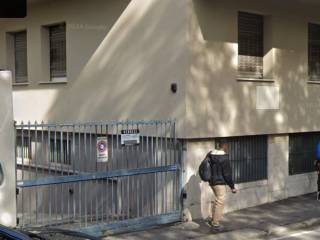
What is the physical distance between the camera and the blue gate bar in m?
8.20

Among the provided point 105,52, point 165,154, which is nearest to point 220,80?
point 165,154

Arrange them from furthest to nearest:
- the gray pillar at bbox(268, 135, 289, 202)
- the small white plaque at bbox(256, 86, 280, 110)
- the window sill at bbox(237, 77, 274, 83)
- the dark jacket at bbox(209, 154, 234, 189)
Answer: the gray pillar at bbox(268, 135, 289, 202), the small white plaque at bbox(256, 86, 280, 110), the window sill at bbox(237, 77, 274, 83), the dark jacket at bbox(209, 154, 234, 189)

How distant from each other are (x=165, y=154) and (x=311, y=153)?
189 inches

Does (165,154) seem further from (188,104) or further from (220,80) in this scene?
(220,80)

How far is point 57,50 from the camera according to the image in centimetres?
→ 1388

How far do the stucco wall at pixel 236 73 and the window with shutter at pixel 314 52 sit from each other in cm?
28

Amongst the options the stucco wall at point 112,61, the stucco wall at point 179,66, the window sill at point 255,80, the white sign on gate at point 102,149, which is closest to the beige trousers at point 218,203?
the stucco wall at point 179,66

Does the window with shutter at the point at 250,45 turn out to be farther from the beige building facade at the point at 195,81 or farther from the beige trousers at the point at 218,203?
the beige trousers at the point at 218,203

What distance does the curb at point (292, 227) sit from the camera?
9.52m

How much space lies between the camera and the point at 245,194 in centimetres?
1149

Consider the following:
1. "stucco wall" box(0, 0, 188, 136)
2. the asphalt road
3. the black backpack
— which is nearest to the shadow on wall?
"stucco wall" box(0, 0, 188, 136)

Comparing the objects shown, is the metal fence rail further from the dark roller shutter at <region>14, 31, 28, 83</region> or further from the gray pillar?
the dark roller shutter at <region>14, 31, 28, 83</region>

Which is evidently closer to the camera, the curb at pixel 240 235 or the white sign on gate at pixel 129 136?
the curb at pixel 240 235

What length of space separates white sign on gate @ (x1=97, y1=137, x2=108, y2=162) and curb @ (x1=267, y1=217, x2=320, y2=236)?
10.3ft
